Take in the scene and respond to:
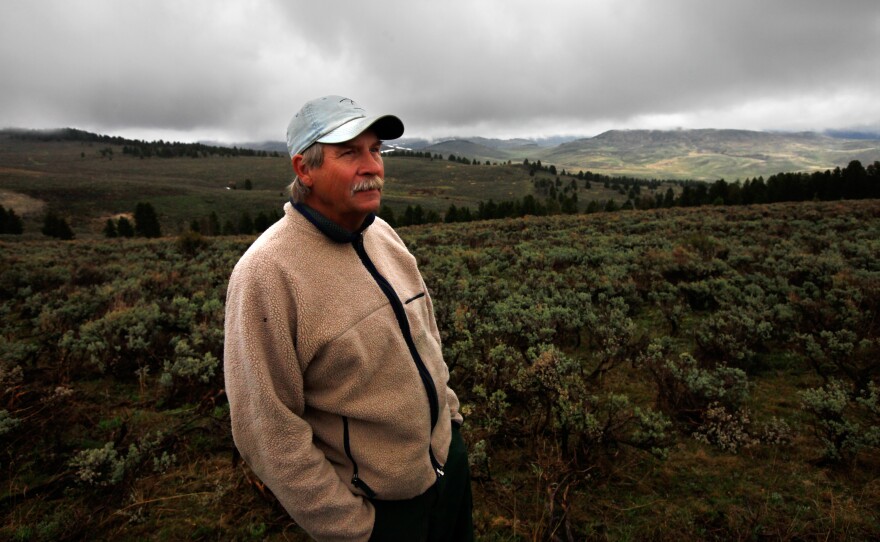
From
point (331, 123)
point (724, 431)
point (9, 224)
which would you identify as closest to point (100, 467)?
point (331, 123)

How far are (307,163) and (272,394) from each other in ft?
3.24

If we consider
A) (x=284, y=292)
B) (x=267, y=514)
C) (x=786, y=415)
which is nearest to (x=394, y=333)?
(x=284, y=292)

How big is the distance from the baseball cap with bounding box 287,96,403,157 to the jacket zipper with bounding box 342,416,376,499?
1.26 metres

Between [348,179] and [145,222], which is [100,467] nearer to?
[348,179]

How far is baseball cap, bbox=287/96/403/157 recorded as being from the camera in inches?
66.5

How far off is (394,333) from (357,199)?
2.11 feet

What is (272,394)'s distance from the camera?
64.1 inches

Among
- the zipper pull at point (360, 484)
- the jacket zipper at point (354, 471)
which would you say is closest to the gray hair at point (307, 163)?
the jacket zipper at point (354, 471)

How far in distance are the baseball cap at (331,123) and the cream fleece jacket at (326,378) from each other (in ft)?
1.13

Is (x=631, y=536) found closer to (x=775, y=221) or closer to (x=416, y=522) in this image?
(x=416, y=522)

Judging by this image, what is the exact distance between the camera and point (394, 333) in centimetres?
192

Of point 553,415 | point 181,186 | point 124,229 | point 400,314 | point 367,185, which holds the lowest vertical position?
point 124,229

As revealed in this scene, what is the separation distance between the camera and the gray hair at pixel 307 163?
1735 millimetres

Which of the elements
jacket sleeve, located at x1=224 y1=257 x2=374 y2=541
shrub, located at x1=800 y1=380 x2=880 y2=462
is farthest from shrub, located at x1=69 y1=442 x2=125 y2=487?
shrub, located at x1=800 y1=380 x2=880 y2=462
